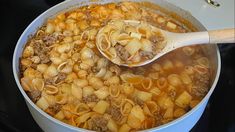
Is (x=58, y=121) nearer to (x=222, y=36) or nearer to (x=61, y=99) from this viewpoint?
(x=61, y=99)

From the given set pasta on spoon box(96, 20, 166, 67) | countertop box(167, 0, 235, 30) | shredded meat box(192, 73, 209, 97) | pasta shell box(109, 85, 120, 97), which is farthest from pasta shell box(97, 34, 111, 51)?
countertop box(167, 0, 235, 30)

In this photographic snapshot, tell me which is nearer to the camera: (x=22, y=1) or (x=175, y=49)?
(x=175, y=49)

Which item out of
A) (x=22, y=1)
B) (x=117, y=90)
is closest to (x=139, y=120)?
(x=117, y=90)

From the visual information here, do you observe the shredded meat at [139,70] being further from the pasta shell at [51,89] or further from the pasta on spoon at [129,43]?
the pasta shell at [51,89]

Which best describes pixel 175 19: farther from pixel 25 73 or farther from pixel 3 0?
pixel 3 0

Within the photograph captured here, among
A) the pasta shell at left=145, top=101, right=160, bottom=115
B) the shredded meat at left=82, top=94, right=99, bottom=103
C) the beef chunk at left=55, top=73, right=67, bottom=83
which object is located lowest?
the pasta shell at left=145, top=101, right=160, bottom=115

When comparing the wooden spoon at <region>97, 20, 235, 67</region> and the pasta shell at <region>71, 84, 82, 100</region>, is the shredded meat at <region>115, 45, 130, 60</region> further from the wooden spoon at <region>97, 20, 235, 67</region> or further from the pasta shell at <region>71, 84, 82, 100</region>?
the pasta shell at <region>71, 84, 82, 100</region>
